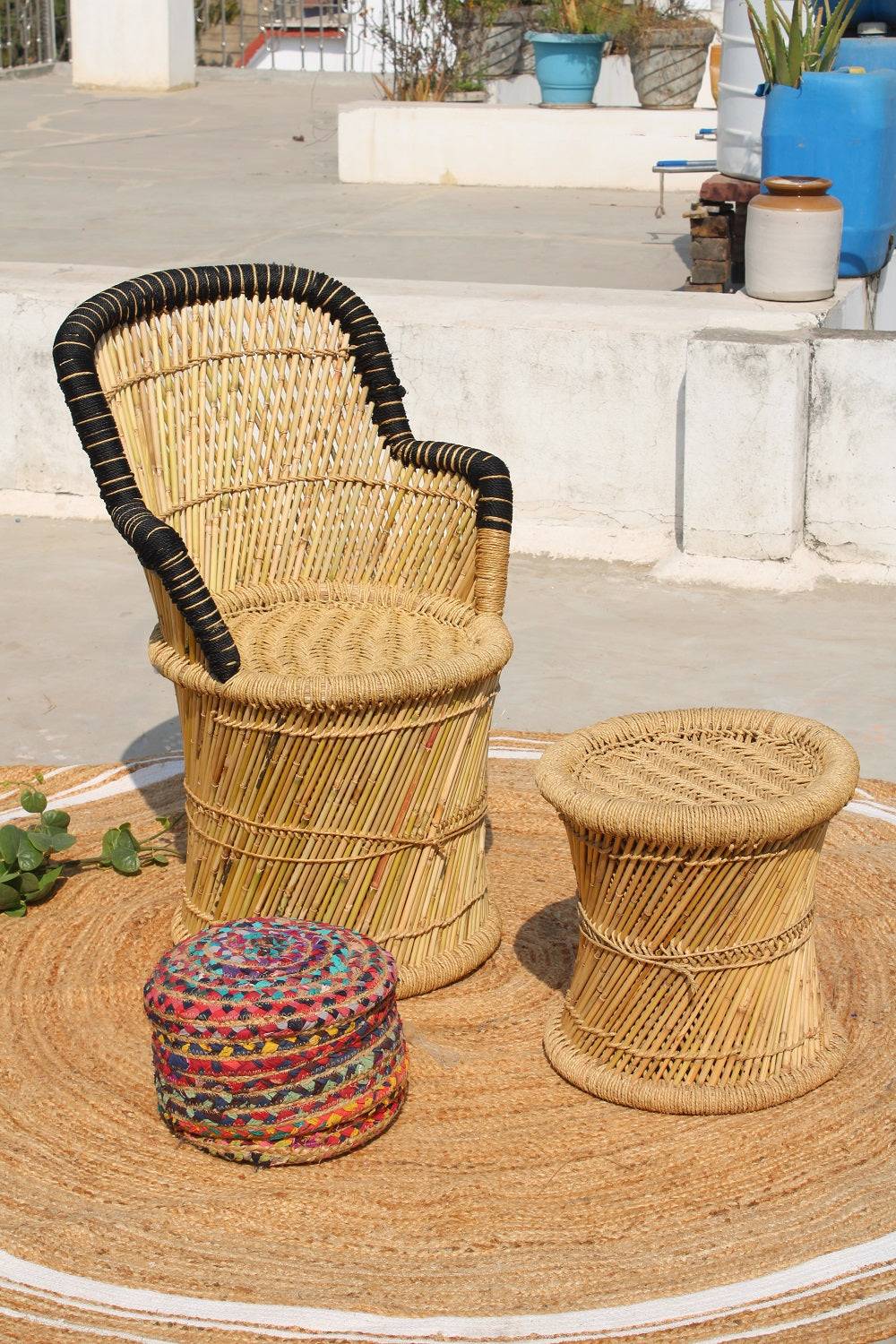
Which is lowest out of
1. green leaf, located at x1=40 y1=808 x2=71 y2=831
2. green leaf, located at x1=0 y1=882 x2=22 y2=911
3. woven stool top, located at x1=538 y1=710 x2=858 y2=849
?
green leaf, located at x1=0 y1=882 x2=22 y2=911

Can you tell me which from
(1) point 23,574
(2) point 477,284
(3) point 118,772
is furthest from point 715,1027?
(2) point 477,284

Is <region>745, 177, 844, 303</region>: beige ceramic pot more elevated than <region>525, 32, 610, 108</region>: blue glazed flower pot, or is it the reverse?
<region>525, 32, 610, 108</region>: blue glazed flower pot

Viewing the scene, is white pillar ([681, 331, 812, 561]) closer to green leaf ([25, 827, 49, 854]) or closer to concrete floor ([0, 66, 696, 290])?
concrete floor ([0, 66, 696, 290])

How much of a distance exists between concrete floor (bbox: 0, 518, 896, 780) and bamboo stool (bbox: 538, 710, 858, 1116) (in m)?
1.25

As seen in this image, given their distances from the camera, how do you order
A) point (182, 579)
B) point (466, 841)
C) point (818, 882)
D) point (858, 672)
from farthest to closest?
1. point (858, 672)
2. point (818, 882)
3. point (466, 841)
4. point (182, 579)

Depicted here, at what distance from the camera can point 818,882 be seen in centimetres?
339

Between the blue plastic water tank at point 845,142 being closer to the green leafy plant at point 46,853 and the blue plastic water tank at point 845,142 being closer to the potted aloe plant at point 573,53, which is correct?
the green leafy plant at point 46,853

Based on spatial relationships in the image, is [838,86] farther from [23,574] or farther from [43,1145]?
[43,1145]

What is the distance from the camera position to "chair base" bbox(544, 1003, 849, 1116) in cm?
265

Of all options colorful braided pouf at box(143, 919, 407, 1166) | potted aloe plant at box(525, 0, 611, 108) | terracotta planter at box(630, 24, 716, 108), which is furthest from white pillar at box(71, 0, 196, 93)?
colorful braided pouf at box(143, 919, 407, 1166)

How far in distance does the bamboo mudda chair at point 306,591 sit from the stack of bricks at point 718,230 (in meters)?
3.56

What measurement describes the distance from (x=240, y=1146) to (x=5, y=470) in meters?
3.78

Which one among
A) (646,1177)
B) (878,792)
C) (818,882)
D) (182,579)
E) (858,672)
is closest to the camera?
(646,1177)

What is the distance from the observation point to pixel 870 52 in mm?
7047
